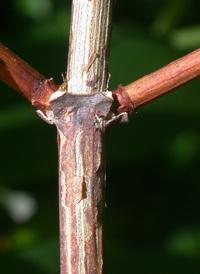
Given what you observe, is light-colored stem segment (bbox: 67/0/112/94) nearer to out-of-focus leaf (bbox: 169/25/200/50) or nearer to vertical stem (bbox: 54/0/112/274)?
vertical stem (bbox: 54/0/112/274)

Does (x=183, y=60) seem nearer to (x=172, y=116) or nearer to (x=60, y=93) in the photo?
(x=60, y=93)

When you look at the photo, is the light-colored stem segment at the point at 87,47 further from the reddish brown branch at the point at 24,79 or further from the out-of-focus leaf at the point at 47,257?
the out-of-focus leaf at the point at 47,257

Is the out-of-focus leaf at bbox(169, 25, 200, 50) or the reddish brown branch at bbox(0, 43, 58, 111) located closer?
the reddish brown branch at bbox(0, 43, 58, 111)

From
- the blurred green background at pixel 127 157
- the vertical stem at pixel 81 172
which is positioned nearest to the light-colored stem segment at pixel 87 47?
the vertical stem at pixel 81 172

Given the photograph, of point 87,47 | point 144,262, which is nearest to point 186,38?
point 87,47

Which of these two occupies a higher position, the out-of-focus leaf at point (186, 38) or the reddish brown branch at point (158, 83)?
the out-of-focus leaf at point (186, 38)

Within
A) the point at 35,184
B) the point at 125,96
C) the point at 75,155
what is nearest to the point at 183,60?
the point at 125,96

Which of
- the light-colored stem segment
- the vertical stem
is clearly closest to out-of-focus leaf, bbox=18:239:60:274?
the vertical stem
